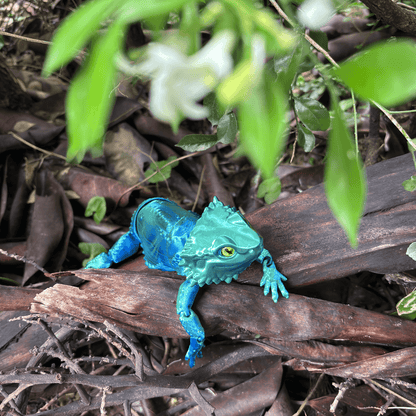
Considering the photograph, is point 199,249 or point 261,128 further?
point 199,249

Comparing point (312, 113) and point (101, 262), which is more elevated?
point (312, 113)

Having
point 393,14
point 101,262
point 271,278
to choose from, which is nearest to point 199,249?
point 271,278

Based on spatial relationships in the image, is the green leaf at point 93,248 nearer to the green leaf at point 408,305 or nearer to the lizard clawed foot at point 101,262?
the lizard clawed foot at point 101,262

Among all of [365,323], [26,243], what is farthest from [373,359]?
[26,243]

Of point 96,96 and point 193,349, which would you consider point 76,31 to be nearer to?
point 96,96

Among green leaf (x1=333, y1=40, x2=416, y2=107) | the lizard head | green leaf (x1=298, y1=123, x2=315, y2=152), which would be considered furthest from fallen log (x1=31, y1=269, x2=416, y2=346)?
green leaf (x1=333, y1=40, x2=416, y2=107)

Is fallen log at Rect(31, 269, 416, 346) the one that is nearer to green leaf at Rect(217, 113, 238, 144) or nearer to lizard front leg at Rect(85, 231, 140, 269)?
lizard front leg at Rect(85, 231, 140, 269)

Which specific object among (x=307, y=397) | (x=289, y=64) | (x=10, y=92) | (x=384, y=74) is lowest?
(x=307, y=397)
